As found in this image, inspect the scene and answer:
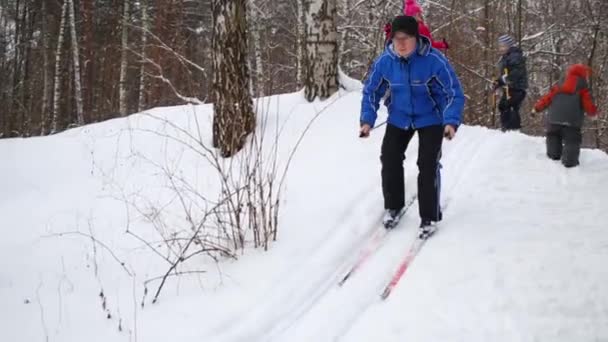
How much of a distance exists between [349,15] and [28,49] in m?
15.3

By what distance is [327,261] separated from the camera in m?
3.51

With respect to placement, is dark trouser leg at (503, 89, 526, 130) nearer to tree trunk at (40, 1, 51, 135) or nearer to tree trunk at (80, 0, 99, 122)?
tree trunk at (80, 0, 99, 122)

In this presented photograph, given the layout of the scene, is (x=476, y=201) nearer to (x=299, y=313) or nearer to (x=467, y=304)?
(x=467, y=304)

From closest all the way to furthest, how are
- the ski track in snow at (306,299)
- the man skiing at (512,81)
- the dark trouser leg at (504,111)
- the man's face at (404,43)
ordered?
the ski track in snow at (306,299) → the man's face at (404,43) → the man skiing at (512,81) → the dark trouser leg at (504,111)

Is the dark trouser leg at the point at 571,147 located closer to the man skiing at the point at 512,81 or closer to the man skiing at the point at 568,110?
the man skiing at the point at 568,110

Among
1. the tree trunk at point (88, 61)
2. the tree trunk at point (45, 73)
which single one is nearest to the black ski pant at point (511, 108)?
the tree trunk at point (88, 61)

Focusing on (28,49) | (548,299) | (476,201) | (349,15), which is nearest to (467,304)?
(548,299)

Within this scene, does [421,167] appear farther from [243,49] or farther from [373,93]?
[243,49]

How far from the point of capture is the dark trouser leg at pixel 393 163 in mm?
4098

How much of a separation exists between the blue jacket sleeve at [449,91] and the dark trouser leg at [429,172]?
239 mm

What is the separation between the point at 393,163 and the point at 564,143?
334 centimetres

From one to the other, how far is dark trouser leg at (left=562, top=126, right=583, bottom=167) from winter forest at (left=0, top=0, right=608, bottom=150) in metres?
1.41

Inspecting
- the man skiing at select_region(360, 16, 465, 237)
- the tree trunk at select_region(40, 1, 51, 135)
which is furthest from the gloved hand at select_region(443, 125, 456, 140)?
the tree trunk at select_region(40, 1, 51, 135)

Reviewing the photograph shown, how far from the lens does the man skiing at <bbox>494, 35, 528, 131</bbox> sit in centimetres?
836
